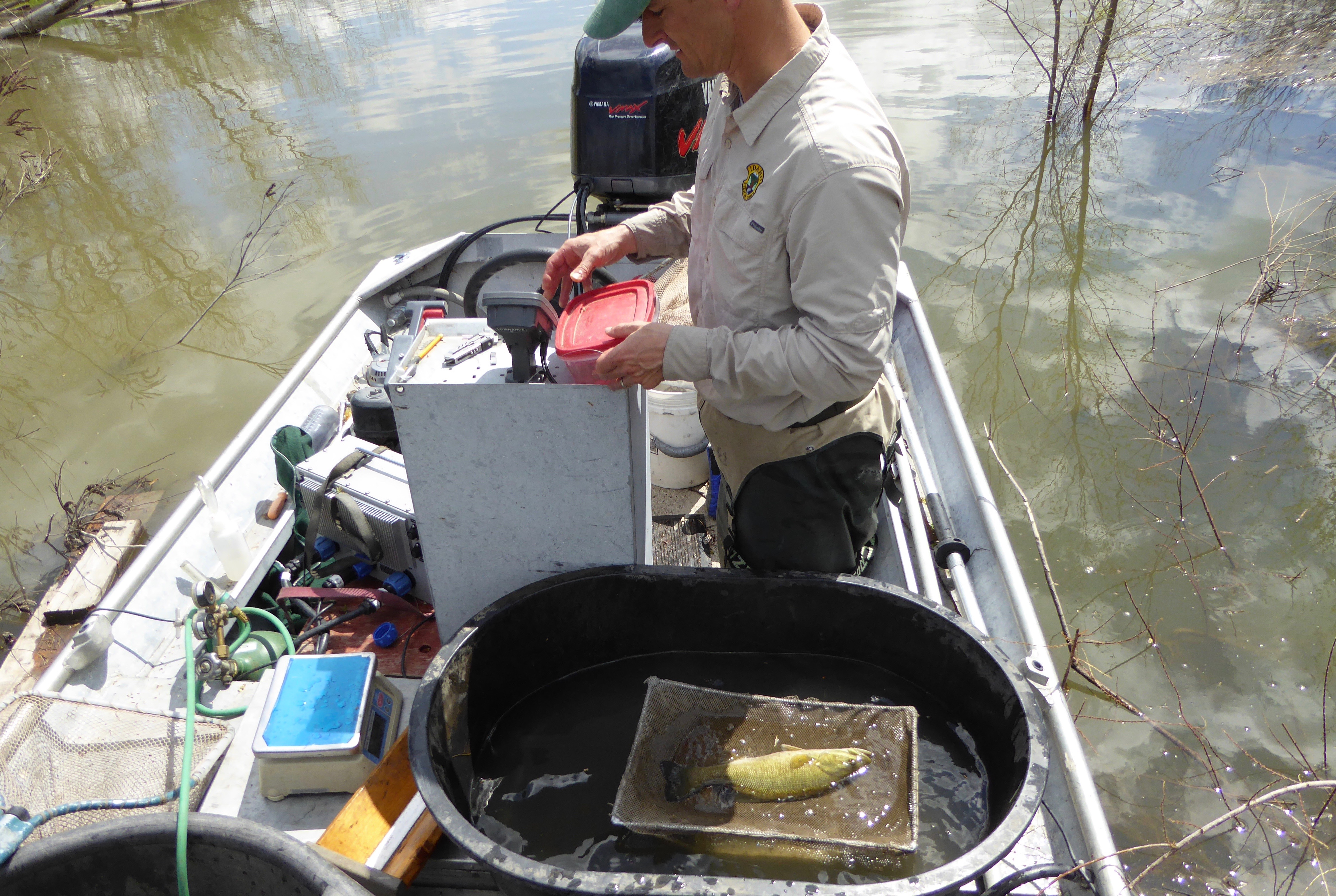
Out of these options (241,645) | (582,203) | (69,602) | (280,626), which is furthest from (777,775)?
(69,602)

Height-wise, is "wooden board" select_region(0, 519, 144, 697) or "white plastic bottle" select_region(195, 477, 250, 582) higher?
"white plastic bottle" select_region(195, 477, 250, 582)

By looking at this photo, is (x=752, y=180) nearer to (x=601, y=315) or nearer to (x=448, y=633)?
(x=601, y=315)

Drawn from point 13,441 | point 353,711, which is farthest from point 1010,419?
point 13,441

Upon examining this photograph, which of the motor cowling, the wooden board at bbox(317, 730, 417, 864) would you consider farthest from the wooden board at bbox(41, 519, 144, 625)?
the motor cowling

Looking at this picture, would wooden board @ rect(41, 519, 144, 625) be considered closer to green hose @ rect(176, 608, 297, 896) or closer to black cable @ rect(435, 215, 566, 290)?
green hose @ rect(176, 608, 297, 896)

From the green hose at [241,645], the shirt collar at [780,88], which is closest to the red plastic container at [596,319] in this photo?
the shirt collar at [780,88]

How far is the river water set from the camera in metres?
3.33

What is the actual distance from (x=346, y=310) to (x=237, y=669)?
7.80ft

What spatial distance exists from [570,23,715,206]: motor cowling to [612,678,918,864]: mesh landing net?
253 cm

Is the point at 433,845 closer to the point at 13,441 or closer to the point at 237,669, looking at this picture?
the point at 237,669

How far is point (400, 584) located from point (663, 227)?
1313 mm

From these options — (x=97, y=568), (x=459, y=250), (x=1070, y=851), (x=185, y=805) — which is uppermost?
(x=185, y=805)

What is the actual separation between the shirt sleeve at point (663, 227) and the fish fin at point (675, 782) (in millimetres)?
1184

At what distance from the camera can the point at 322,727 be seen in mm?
1556
